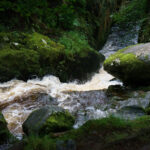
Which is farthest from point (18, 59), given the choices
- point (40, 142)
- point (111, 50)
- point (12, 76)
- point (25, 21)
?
point (111, 50)

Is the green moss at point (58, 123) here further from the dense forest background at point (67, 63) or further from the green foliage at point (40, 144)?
the green foliage at point (40, 144)

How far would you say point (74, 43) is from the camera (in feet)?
31.5

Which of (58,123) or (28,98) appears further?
(28,98)

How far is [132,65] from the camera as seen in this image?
6023 mm

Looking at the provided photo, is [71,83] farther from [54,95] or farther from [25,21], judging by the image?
[25,21]

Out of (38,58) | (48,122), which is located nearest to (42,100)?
(48,122)

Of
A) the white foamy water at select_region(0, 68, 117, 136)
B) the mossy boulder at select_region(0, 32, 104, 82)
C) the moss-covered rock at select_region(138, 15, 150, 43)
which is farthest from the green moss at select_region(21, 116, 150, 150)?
the moss-covered rock at select_region(138, 15, 150, 43)

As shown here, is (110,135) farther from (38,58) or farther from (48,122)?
(38,58)

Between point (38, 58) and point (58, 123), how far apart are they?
4.49 m

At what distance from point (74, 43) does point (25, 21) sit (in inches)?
117

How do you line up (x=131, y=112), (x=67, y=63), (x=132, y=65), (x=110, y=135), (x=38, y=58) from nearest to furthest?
1. (x=110, y=135)
2. (x=131, y=112)
3. (x=132, y=65)
4. (x=38, y=58)
5. (x=67, y=63)

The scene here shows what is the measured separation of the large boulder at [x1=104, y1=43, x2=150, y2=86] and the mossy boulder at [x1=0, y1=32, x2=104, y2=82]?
7.57 ft

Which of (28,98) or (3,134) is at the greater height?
(3,134)

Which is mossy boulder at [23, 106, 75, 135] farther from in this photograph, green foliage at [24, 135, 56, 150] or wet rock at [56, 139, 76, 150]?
wet rock at [56, 139, 76, 150]
